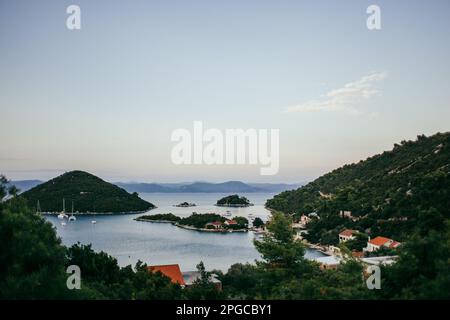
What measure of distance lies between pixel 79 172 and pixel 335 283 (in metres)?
50.9

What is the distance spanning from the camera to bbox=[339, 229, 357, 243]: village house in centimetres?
1885

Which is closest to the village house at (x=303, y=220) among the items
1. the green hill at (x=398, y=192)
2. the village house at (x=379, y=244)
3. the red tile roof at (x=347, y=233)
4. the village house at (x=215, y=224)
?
the green hill at (x=398, y=192)

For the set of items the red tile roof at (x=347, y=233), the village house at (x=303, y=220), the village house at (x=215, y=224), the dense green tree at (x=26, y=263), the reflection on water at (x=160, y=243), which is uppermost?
the dense green tree at (x=26, y=263)

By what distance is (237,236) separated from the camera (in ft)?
99.8

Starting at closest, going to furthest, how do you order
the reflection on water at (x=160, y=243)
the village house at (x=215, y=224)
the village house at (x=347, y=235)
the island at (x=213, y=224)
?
the village house at (x=347, y=235)
the reflection on water at (x=160, y=243)
the island at (x=213, y=224)
the village house at (x=215, y=224)

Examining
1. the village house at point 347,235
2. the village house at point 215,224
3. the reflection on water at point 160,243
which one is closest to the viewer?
the village house at point 347,235

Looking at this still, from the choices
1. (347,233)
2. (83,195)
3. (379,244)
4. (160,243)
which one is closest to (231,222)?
(160,243)

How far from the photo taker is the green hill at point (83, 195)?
4541cm

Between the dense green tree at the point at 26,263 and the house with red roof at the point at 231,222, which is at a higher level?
the dense green tree at the point at 26,263

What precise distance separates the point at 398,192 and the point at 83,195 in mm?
37210

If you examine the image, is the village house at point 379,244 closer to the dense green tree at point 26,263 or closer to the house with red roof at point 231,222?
the dense green tree at point 26,263

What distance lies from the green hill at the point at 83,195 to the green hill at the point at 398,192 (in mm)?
23184

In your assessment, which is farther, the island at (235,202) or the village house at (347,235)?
the island at (235,202)
